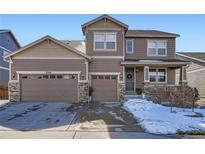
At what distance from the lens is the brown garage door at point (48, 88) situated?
59.9 ft

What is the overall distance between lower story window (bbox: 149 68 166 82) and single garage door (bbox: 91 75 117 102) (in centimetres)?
376

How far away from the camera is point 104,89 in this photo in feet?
64.2

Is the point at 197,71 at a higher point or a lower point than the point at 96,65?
lower

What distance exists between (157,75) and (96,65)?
231 inches

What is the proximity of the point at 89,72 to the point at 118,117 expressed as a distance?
322 inches

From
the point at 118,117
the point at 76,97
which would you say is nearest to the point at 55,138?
the point at 118,117

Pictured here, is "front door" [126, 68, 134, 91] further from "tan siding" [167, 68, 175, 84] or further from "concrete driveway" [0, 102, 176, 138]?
"concrete driveway" [0, 102, 176, 138]

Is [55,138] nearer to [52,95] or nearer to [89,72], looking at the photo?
[52,95]

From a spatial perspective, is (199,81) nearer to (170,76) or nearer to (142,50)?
(170,76)

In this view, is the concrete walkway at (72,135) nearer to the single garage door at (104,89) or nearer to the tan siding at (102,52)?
the single garage door at (104,89)

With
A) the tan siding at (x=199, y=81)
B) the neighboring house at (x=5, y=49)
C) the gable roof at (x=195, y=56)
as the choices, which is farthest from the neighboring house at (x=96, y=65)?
the neighboring house at (x=5, y=49)

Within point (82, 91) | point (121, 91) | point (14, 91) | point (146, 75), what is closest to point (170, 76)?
point (146, 75)

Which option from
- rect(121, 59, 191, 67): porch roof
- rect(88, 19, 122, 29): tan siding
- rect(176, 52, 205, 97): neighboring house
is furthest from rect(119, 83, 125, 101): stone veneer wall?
rect(176, 52, 205, 97): neighboring house
